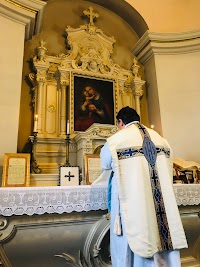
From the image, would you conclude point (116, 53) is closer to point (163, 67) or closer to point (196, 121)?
point (163, 67)

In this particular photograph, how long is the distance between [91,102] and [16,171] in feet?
6.67

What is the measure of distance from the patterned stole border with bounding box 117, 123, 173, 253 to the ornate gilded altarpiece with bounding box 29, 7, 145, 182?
179 centimetres

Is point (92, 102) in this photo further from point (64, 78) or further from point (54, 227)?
point (54, 227)

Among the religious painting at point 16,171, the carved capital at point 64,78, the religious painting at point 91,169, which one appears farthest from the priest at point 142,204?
the carved capital at point 64,78

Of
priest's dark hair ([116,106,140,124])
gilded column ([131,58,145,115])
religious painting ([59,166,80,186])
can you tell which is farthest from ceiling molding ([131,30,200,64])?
priest's dark hair ([116,106,140,124])

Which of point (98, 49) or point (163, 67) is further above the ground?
point (98, 49)

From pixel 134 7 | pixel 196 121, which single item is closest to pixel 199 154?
pixel 196 121

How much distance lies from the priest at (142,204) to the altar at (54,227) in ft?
1.31

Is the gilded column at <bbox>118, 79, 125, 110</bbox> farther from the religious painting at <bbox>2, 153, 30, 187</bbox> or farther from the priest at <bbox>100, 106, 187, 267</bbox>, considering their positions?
the priest at <bbox>100, 106, 187, 267</bbox>

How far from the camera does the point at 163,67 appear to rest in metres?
4.91

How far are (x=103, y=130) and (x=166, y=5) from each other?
11.8ft

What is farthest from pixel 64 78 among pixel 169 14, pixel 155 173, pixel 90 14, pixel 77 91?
pixel 169 14

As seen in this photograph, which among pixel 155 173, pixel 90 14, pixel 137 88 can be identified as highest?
pixel 90 14

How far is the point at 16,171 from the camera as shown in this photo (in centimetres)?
266
